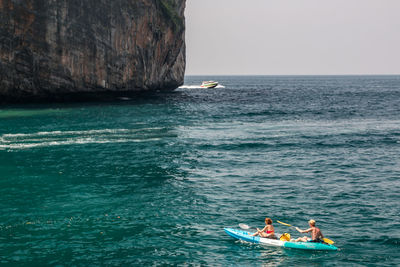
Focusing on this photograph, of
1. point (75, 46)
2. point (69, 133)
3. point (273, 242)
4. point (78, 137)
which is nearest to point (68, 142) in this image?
point (78, 137)

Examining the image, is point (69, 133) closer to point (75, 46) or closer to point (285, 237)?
point (75, 46)

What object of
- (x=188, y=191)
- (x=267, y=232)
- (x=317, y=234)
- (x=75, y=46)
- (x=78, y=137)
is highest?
(x=75, y=46)

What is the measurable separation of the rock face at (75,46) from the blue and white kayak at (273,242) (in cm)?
6827

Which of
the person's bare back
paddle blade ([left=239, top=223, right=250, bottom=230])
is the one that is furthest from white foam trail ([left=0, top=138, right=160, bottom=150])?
the person's bare back

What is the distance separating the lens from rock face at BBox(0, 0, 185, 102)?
78000mm

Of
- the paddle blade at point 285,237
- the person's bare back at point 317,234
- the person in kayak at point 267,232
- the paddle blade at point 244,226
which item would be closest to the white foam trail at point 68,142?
the paddle blade at point 244,226

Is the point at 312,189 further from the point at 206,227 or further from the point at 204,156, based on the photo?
the point at 204,156

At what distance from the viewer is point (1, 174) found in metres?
34.8

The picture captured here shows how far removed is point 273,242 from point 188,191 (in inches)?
389

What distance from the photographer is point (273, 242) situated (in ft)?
71.8

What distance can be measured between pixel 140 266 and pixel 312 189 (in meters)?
15.9

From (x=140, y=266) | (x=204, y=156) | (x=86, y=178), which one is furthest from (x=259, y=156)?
(x=140, y=266)

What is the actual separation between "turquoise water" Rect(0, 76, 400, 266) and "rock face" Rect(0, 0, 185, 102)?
969 inches

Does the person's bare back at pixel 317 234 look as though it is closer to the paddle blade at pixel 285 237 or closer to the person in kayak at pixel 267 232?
the paddle blade at pixel 285 237
